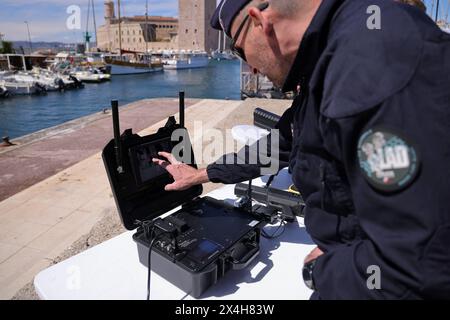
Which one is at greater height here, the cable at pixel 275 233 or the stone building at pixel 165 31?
the stone building at pixel 165 31

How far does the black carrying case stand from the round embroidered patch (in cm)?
79

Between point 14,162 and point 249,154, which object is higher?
point 249,154

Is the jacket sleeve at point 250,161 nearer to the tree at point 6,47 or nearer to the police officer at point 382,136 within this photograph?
the police officer at point 382,136

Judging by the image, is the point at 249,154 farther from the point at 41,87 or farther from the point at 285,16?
the point at 41,87

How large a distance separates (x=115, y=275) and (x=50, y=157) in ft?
27.7

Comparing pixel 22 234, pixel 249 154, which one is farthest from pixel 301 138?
pixel 22 234

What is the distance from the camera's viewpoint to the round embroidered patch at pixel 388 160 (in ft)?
2.02

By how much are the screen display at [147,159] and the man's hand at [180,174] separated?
1.0 inches

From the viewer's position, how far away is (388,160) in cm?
64

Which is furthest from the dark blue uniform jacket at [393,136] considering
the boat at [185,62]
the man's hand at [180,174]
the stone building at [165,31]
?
the stone building at [165,31]

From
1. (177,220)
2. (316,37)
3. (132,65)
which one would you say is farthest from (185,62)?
(316,37)
